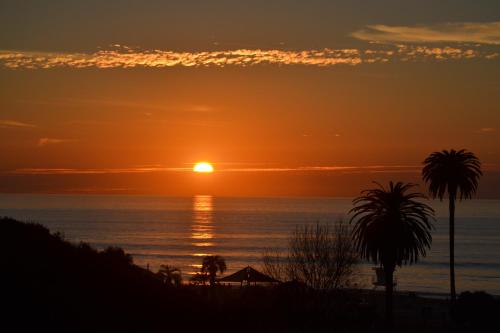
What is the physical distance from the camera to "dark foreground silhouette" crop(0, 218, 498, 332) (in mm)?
22047

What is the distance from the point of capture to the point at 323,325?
125 feet

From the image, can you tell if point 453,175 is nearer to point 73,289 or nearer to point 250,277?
point 250,277

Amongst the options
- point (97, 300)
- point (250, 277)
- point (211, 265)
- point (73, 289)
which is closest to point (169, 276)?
point (211, 265)

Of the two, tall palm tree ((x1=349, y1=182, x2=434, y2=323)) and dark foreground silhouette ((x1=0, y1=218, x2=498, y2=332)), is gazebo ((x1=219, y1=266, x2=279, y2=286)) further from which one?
dark foreground silhouette ((x1=0, y1=218, x2=498, y2=332))

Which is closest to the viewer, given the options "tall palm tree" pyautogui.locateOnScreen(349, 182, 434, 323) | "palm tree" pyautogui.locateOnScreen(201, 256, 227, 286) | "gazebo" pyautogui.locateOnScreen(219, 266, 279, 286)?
"tall palm tree" pyautogui.locateOnScreen(349, 182, 434, 323)

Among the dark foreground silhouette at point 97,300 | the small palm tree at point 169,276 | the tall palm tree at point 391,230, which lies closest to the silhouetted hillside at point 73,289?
the dark foreground silhouette at point 97,300

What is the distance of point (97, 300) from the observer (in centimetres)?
2492

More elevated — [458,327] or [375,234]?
[375,234]

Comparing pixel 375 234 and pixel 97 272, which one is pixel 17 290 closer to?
pixel 97 272

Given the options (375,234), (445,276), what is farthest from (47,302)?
(445,276)

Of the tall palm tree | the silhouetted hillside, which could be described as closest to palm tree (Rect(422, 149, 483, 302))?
the tall palm tree

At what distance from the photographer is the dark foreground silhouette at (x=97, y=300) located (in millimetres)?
22047

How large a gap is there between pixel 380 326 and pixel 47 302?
2875 cm

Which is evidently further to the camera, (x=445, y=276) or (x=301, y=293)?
(x=445, y=276)
